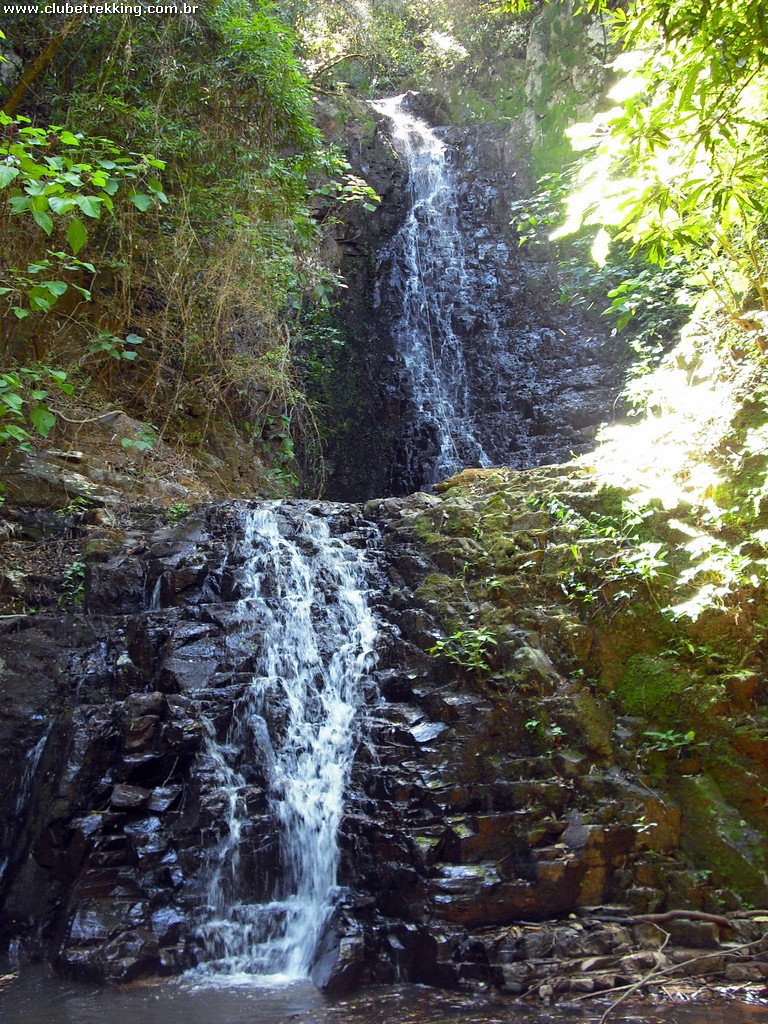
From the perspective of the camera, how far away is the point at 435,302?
13148mm

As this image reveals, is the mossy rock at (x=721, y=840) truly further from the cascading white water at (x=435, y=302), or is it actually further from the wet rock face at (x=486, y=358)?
the cascading white water at (x=435, y=302)

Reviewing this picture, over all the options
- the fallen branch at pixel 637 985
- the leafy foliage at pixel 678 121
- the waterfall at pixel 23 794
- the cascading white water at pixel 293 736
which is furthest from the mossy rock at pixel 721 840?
Answer: the waterfall at pixel 23 794

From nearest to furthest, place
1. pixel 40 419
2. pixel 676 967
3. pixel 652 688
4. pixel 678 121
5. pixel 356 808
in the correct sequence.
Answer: pixel 678 121 < pixel 676 967 < pixel 40 419 < pixel 356 808 < pixel 652 688

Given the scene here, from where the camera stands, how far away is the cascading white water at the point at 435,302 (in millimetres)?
12031

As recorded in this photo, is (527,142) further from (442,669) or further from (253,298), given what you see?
(442,669)

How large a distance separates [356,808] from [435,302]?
10.2 m

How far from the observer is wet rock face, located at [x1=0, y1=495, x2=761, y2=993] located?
13.4 ft

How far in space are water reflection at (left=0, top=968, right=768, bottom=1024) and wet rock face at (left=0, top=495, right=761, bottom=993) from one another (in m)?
0.15

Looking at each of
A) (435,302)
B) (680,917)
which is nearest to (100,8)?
(435,302)

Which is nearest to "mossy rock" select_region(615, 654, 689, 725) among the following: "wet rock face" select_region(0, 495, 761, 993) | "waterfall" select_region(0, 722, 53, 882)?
"wet rock face" select_region(0, 495, 761, 993)

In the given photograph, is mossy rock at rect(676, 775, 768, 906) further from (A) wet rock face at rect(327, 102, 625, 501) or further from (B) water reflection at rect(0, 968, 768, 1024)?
(A) wet rock face at rect(327, 102, 625, 501)

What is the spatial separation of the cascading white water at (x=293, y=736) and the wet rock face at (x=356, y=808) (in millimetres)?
80

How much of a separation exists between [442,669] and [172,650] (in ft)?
6.66

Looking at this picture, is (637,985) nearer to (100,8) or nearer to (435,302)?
(100,8)
